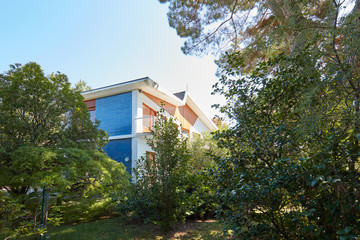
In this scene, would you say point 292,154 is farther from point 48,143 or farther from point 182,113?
point 182,113

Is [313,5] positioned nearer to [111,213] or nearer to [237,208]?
[237,208]

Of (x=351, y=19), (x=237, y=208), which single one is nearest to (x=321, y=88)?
(x=351, y=19)

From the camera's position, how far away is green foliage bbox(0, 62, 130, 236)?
15.4 ft

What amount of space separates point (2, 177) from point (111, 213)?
11.1 feet

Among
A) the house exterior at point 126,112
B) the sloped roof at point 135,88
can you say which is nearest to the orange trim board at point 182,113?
the sloped roof at point 135,88

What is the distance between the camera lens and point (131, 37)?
36.9 feet

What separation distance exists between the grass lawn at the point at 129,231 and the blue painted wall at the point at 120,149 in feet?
15.4

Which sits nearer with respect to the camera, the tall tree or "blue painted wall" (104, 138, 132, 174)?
the tall tree

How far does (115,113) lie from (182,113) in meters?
6.10

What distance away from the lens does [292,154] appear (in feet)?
8.07

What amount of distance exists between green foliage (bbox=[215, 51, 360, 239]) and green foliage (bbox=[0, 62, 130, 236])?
3.88 m

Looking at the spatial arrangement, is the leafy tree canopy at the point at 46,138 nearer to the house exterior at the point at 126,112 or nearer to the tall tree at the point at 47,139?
the tall tree at the point at 47,139

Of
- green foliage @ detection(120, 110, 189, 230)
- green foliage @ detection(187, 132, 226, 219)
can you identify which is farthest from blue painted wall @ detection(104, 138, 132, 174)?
green foliage @ detection(120, 110, 189, 230)

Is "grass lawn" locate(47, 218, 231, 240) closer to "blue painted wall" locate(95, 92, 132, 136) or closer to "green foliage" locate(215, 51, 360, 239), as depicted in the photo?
"green foliage" locate(215, 51, 360, 239)
